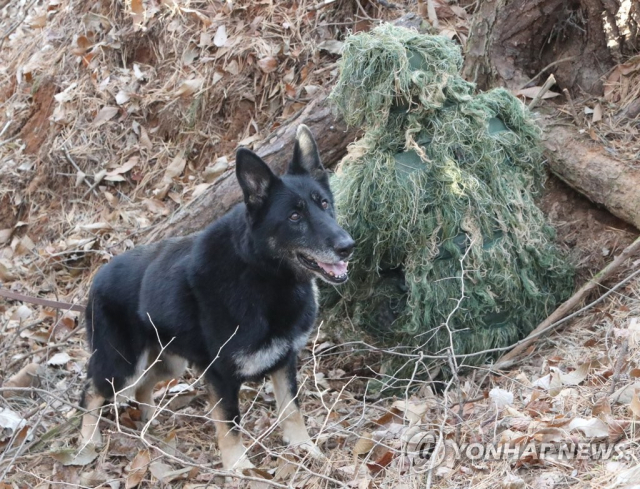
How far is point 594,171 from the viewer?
17.3 ft

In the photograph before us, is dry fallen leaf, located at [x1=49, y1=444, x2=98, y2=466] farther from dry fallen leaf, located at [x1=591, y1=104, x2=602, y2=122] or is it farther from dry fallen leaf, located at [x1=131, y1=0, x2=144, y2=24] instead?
dry fallen leaf, located at [x1=131, y1=0, x2=144, y2=24]

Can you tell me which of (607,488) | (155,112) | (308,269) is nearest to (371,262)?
(308,269)

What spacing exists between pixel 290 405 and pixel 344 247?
1.11 metres

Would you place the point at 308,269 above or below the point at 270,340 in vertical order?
above

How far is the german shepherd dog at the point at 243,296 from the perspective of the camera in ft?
14.1

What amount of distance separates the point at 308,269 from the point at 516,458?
1555 mm

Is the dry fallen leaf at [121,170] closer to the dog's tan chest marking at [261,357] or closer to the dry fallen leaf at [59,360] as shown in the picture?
the dry fallen leaf at [59,360]

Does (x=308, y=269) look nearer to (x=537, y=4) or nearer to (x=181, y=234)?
(x=181, y=234)

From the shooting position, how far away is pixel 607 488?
10.0 ft

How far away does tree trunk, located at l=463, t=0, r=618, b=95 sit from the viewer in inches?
229

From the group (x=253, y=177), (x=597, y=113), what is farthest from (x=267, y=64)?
(x=253, y=177)

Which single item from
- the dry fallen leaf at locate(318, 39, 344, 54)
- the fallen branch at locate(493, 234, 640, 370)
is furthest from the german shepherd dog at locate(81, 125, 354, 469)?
the dry fallen leaf at locate(318, 39, 344, 54)

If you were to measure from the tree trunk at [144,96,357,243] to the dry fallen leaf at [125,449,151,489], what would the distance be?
7.41 feet

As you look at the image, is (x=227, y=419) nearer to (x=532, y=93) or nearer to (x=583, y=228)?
(x=583, y=228)
